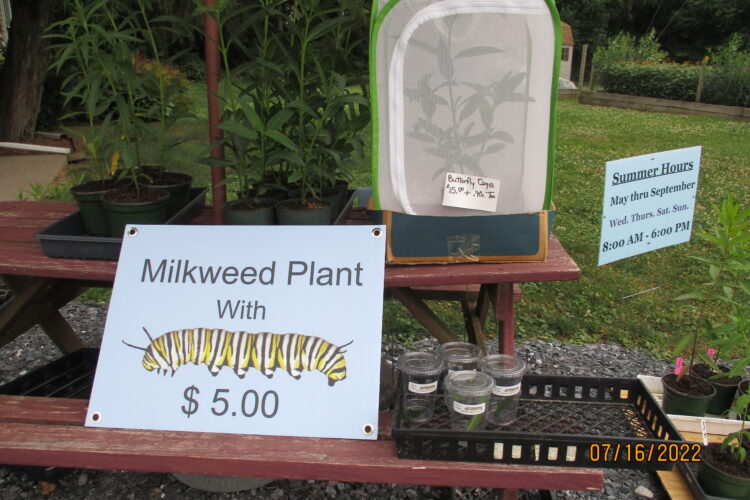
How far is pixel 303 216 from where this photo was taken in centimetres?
169

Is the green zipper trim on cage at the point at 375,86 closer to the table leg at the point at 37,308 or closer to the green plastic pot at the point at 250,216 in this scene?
the green plastic pot at the point at 250,216

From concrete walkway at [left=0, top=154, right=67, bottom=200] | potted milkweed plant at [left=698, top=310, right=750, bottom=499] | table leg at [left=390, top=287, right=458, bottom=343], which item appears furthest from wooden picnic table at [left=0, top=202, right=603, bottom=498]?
concrete walkway at [left=0, top=154, right=67, bottom=200]

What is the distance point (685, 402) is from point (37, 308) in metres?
2.35

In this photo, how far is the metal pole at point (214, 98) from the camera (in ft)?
5.72

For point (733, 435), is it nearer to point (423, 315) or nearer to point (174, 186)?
point (423, 315)

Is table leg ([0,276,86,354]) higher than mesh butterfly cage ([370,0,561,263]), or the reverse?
mesh butterfly cage ([370,0,561,263])

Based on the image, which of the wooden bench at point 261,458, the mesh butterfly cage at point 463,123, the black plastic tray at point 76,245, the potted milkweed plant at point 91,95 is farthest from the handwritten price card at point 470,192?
the potted milkweed plant at point 91,95

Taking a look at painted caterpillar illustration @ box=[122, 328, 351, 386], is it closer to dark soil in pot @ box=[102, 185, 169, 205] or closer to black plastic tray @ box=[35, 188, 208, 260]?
black plastic tray @ box=[35, 188, 208, 260]

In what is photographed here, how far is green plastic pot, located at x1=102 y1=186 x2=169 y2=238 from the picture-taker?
5.67ft

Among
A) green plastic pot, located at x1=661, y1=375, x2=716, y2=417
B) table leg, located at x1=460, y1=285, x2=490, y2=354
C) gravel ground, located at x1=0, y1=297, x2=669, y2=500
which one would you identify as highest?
table leg, located at x1=460, y1=285, x2=490, y2=354

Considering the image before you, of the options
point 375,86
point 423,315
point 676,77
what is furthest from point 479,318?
point 676,77

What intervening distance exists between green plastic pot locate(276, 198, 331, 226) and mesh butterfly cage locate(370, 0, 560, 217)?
20cm

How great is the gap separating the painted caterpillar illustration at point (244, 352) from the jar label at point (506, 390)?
1.21 feet
